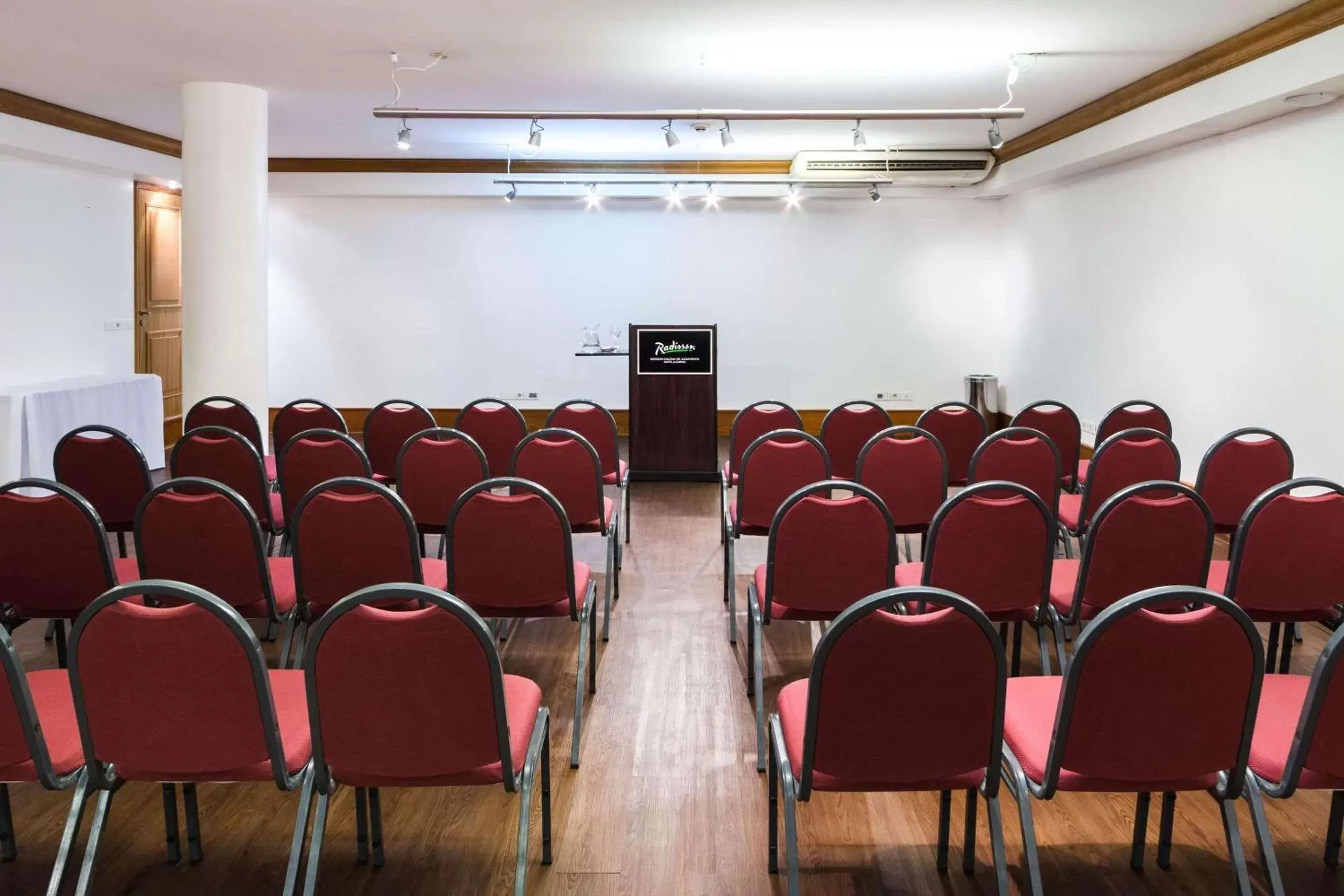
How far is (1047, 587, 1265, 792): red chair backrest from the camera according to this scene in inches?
92.4

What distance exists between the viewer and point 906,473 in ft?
16.7

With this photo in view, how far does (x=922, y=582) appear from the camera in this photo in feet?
12.1

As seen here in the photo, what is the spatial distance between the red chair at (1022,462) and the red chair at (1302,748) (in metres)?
2.45

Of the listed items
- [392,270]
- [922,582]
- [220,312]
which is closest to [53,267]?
[220,312]

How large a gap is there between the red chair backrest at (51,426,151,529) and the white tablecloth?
235 cm

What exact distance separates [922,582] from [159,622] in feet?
7.70

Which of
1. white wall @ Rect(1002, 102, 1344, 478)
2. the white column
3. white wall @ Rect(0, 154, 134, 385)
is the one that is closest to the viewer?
white wall @ Rect(1002, 102, 1344, 478)

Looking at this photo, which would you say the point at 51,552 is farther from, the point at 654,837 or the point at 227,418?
the point at 227,418

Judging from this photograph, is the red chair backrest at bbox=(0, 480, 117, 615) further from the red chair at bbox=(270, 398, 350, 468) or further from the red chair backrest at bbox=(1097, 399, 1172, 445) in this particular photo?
the red chair backrest at bbox=(1097, 399, 1172, 445)

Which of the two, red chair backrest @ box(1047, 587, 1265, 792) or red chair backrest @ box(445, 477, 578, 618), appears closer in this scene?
red chair backrest @ box(1047, 587, 1265, 792)

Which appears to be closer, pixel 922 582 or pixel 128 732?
pixel 128 732

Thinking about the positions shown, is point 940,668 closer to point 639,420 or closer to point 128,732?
point 128,732

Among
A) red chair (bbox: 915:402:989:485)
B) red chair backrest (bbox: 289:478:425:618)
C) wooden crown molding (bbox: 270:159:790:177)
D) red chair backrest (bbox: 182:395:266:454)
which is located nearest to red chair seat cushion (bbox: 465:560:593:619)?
red chair backrest (bbox: 289:478:425:618)

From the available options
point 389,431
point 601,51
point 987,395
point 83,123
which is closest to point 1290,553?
point 601,51
